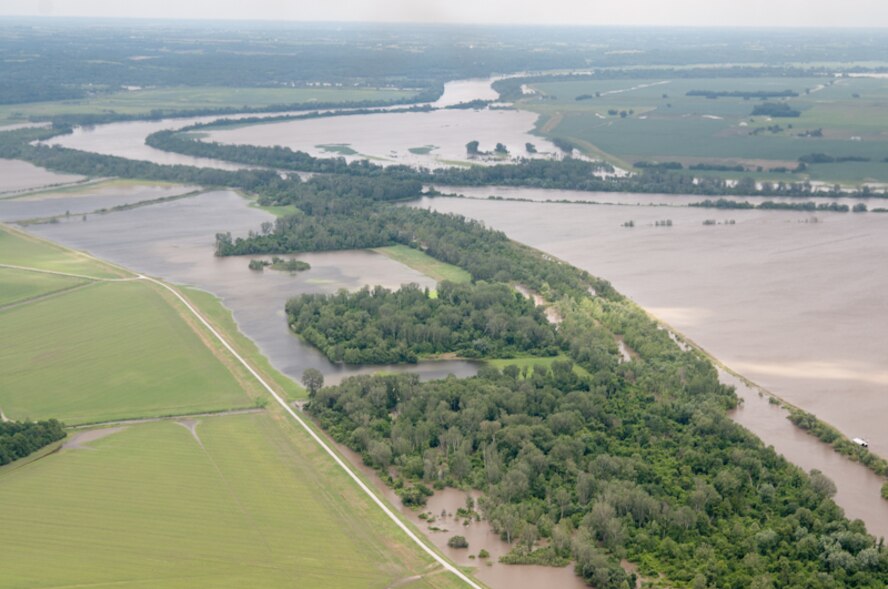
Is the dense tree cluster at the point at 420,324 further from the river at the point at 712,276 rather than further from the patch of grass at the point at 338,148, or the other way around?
the patch of grass at the point at 338,148

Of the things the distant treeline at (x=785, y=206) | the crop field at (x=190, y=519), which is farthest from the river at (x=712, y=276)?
the crop field at (x=190, y=519)

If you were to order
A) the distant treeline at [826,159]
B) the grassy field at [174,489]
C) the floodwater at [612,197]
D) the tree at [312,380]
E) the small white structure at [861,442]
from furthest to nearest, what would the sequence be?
1. the distant treeline at [826,159]
2. the floodwater at [612,197]
3. the tree at [312,380]
4. the small white structure at [861,442]
5. the grassy field at [174,489]

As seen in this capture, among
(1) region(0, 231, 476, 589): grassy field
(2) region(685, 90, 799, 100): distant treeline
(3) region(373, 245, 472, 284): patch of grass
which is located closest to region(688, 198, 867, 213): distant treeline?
(3) region(373, 245, 472, 284): patch of grass

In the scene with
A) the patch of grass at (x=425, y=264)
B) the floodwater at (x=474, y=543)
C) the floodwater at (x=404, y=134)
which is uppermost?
the floodwater at (x=404, y=134)

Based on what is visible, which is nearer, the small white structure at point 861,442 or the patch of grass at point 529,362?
the small white structure at point 861,442

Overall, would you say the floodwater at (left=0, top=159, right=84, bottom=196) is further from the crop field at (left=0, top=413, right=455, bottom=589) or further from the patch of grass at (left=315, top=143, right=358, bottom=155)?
the crop field at (left=0, top=413, right=455, bottom=589)

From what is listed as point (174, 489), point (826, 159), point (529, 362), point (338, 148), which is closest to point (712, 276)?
point (529, 362)
